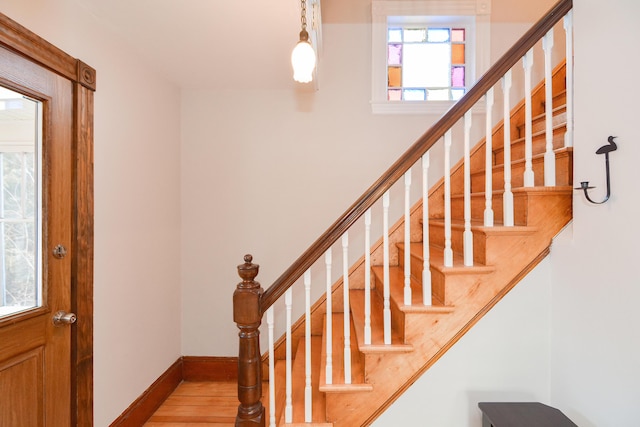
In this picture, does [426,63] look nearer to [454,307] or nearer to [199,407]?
[454,307]

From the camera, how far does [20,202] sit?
1317mm

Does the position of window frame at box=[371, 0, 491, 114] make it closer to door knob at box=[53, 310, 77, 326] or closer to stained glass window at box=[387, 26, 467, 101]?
stained glass window at box=[387, 26, 467, 101]

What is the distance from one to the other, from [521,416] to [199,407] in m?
2.06

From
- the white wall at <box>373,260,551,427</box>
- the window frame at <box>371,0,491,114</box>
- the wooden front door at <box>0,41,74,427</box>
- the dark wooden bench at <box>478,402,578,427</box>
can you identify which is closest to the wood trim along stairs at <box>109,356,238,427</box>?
the wooden front door at <box>0,41,74,427</box>

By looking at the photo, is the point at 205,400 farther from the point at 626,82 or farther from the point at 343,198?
the point at 626,82

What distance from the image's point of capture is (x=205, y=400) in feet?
7.72

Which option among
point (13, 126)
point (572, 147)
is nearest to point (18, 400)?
point (13, 126)

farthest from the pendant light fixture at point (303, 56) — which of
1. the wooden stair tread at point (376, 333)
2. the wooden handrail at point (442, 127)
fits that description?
the wooden stair tread at point (376, 333)

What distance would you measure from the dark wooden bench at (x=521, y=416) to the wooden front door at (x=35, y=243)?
1.96 metres

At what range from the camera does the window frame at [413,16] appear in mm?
2611

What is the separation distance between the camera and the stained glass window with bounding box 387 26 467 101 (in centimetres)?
275

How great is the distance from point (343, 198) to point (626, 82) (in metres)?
1.81

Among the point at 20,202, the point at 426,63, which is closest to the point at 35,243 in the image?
the point at 20,202

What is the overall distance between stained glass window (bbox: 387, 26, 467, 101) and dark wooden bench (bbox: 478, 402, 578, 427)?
2313 millimetres
